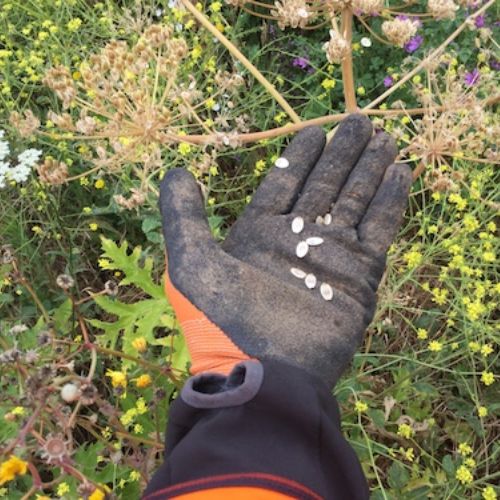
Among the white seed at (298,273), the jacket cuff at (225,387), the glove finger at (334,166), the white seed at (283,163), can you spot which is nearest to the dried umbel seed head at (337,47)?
the glove finger at (334,166)

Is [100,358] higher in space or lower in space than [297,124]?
lower

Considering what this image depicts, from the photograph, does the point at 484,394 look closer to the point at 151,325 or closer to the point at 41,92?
the point at 151,325

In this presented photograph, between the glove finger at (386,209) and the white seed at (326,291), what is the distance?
0.50ft

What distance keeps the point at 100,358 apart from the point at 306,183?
1.02m

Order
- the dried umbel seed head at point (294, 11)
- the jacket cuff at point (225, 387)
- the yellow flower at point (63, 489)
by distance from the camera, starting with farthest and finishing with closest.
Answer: the dried umbel seed head at point (294, 11)
the yellow flower at point (63, 489)
the jacket cuff at point (225, 387)

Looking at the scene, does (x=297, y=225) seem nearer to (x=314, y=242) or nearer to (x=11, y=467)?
(x=314, y=242)

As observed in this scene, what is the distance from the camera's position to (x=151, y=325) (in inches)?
72.5

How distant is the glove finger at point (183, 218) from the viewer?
1.53 meters

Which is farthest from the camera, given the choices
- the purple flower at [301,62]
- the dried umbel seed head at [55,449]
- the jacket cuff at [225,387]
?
the purple flower at [301,62]

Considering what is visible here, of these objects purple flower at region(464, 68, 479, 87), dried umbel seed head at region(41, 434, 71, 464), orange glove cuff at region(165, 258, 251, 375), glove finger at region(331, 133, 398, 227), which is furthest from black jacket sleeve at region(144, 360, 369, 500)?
purple flower at region(464, 68, 479, 87)

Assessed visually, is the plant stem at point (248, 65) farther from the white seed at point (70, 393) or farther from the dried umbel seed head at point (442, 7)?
the white seed at point (70, 393)

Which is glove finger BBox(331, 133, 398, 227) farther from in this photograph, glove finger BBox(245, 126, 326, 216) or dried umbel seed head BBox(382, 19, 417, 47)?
dried umbel seed head BBox(382, 19, 417, 47)

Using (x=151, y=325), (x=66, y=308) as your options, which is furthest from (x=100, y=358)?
(x=151, y=325)

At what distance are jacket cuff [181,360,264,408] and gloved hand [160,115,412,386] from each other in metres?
0.14
